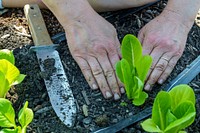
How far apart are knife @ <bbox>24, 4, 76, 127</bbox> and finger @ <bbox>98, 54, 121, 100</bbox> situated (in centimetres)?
12

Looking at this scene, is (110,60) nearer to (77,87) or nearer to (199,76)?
(77,87)

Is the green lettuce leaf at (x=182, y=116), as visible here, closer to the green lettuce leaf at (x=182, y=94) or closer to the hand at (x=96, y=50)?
the green lettuce leaf at (x=182, y=94)

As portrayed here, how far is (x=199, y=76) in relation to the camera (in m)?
1.56

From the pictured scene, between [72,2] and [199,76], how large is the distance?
49 centimetres

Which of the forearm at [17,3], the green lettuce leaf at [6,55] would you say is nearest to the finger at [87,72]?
the green lettuce leaf at [6,55]

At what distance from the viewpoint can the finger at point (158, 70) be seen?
4.82 feet

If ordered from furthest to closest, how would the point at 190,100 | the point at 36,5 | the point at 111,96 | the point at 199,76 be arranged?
the point at 36,5
the point at 199,76
the point at 111,96
the point at 190,100

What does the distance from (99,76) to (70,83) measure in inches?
3.9

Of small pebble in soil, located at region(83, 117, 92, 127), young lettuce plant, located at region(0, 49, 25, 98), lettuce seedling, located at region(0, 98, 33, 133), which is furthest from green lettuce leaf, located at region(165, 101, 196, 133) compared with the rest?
young lettuce plant, located at region(0, 49, 25, 98)

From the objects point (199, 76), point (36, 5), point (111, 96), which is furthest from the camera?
point (36, 5)

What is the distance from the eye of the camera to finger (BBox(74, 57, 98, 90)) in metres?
1.48

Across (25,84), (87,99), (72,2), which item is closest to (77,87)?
(87,99)

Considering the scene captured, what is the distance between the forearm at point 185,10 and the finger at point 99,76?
0.34 meters

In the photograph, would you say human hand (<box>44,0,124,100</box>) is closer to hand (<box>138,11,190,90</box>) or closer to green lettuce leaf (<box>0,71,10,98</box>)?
hand (<box>138,11,190,90</box>)
